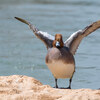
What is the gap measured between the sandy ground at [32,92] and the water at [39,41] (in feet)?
4.85

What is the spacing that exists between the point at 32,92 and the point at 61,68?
1.20 meters

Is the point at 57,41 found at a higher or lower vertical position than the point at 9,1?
lower

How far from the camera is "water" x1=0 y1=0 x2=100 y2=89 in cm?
920

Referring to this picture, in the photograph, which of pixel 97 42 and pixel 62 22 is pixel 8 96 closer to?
pixel 97 42

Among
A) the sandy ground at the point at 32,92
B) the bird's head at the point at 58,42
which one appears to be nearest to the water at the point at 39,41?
the bird's head at the point at 58,42

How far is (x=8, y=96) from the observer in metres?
5.97

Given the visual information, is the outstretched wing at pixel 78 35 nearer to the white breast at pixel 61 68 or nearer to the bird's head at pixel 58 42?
the bird's head at pixel 58 42

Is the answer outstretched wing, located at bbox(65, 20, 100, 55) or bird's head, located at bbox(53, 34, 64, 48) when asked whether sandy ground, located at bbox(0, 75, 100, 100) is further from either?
outstretched wing, located at bbox(65, 20, 100, 55)

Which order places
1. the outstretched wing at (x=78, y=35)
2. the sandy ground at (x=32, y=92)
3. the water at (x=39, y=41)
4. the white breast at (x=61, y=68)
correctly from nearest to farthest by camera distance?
the sandy ground at (x=32, y=92)
the white breast at (x=61, y=68)
the outstretched wing at (x=78, y=35)
the water at (x=39, y=41)

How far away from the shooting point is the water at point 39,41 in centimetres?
920

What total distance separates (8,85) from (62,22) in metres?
10.3

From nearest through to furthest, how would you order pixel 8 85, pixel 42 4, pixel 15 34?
pixel 8 85 → pixel 15 34 → pixel 42 4

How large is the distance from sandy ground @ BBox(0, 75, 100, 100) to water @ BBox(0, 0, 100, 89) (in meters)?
1.48

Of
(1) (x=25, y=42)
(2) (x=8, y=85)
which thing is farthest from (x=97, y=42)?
(2) (x=8, y=85)
